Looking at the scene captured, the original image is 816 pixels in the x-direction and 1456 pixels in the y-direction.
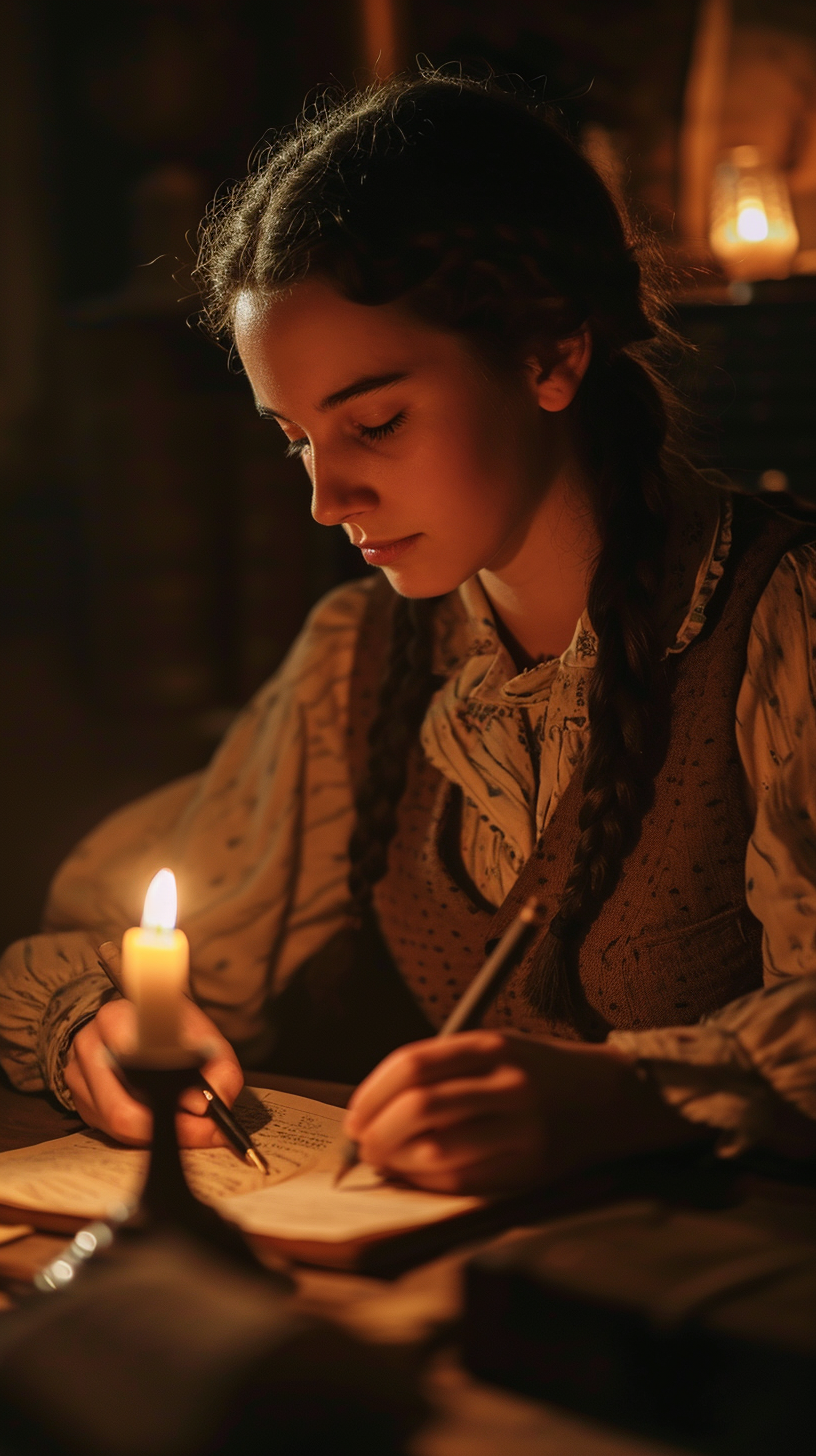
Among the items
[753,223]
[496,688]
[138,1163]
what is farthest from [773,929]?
[753,223]

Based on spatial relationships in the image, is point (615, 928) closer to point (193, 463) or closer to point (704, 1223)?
point (704, 1223)

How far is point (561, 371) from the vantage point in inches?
42.8

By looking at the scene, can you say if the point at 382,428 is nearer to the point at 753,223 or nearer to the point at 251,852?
the point at 251,852

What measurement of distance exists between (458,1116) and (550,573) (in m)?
0.62

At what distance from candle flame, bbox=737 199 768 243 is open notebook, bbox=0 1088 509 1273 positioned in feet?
6.44

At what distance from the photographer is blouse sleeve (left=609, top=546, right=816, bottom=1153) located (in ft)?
2.50

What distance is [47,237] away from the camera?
8.73ft

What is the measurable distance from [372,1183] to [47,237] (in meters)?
2.44

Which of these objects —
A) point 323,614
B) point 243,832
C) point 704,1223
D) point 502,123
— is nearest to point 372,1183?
point 704,1223

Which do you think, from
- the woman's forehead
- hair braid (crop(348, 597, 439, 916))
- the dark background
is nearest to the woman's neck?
hair braid (crop(348, 597, 439, 916))

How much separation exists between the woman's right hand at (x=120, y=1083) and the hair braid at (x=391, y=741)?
29cm

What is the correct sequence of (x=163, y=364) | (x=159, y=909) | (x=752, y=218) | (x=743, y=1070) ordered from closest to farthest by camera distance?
1. (x=159, y=909)
2. (x=743, y=1070)
3. (x=752, y=218)
4. (x=163, y=364)

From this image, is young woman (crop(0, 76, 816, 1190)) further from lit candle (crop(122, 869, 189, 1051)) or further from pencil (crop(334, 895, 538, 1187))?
lit candle (crop(122, 869, 189, 1051))

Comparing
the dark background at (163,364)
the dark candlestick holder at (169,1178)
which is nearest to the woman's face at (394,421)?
the dark candlestick holder at (169,1178)
